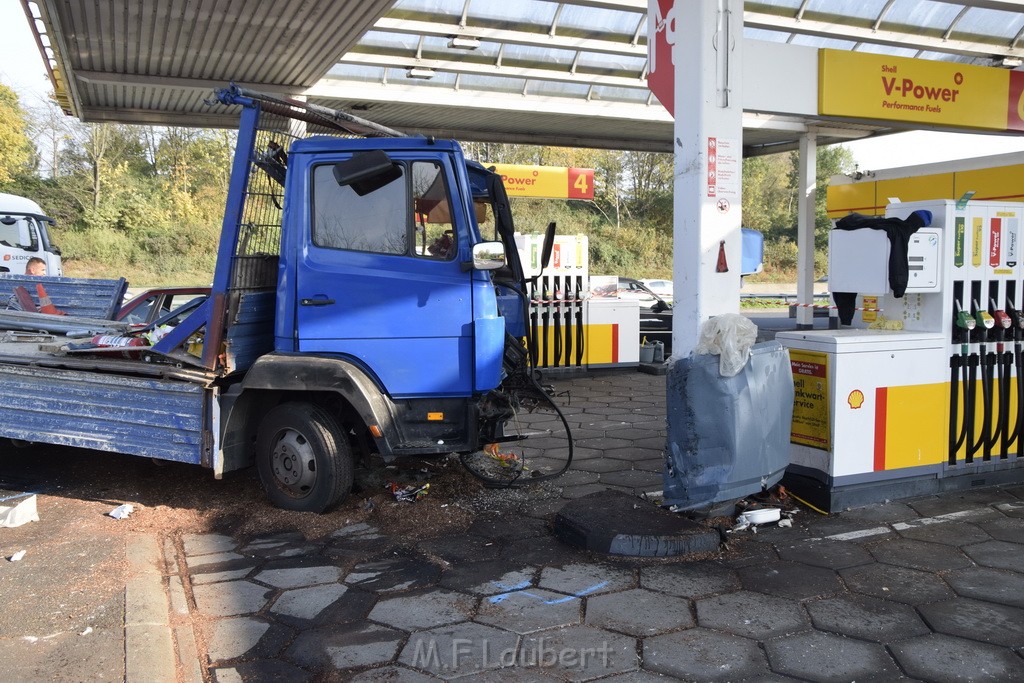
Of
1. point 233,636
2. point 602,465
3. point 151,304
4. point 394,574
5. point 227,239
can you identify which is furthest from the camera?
point 151,304

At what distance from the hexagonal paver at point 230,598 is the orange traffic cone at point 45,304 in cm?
373

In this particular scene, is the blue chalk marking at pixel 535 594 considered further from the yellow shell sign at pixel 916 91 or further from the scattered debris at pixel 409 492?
the yellow shell sign at pixel 916 91

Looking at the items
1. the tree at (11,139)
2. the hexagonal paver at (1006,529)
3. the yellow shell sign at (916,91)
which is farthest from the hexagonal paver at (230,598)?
the tree at (11,139)

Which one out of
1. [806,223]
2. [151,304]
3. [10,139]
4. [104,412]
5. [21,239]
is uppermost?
[10,139]

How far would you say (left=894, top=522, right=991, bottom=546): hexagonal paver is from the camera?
4.73m

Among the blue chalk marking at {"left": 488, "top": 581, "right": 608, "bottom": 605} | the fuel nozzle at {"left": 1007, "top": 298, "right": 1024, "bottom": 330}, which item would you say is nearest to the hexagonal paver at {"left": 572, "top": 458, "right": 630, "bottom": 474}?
the blue chalk marking at {"left": 488, "top": 581, "right": 608, "bottom": 605}

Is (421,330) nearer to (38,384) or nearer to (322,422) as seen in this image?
(322,422)

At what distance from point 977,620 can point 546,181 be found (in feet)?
31.4

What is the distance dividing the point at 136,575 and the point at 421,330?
208 centimetres

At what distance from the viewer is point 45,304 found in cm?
675

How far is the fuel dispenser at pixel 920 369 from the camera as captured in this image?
5227mm

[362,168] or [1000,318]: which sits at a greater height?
[362,168]

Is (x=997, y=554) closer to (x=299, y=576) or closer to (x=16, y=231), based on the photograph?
(x=299, y=576)

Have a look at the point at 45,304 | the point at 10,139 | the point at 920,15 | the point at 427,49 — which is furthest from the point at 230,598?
the point at 10,139
